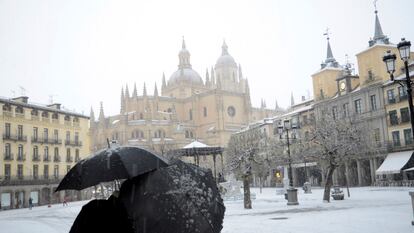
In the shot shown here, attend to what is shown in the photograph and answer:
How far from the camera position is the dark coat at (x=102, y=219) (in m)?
4.16

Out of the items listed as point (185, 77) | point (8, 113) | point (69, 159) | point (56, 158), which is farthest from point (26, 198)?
point (185, 77)

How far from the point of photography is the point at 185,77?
→ 94750mm

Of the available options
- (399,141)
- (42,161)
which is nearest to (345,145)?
(399,141)

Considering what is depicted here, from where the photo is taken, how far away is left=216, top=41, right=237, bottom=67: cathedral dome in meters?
105

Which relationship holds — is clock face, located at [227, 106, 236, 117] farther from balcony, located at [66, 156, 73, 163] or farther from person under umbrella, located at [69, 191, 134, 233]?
person under umbrella, located at [69, 191, 134, 233]

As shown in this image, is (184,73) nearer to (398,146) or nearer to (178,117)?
(178,117)

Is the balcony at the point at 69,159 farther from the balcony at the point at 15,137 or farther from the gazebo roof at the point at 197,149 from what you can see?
the gazebo roof at the point at 197,149

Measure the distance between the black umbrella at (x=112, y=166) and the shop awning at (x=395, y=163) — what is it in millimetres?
36166

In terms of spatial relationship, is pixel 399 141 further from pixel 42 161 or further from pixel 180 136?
pixel 180 136

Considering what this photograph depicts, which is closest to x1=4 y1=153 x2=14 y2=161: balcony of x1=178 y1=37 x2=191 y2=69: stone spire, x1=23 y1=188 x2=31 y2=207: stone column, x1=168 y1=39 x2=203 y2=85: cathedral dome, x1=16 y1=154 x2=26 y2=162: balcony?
x1=16 y1=154 x2=26 y2=162: balcony

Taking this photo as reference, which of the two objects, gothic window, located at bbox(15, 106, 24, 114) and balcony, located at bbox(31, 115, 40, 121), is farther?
balcony, located at bbox(31, 115, 40, 121)

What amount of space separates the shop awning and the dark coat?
1447 inches

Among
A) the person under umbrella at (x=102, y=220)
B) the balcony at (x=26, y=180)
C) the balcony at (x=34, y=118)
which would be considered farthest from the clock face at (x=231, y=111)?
the person under umbrella at (x=102, y=220)

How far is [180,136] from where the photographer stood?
77.4 m
